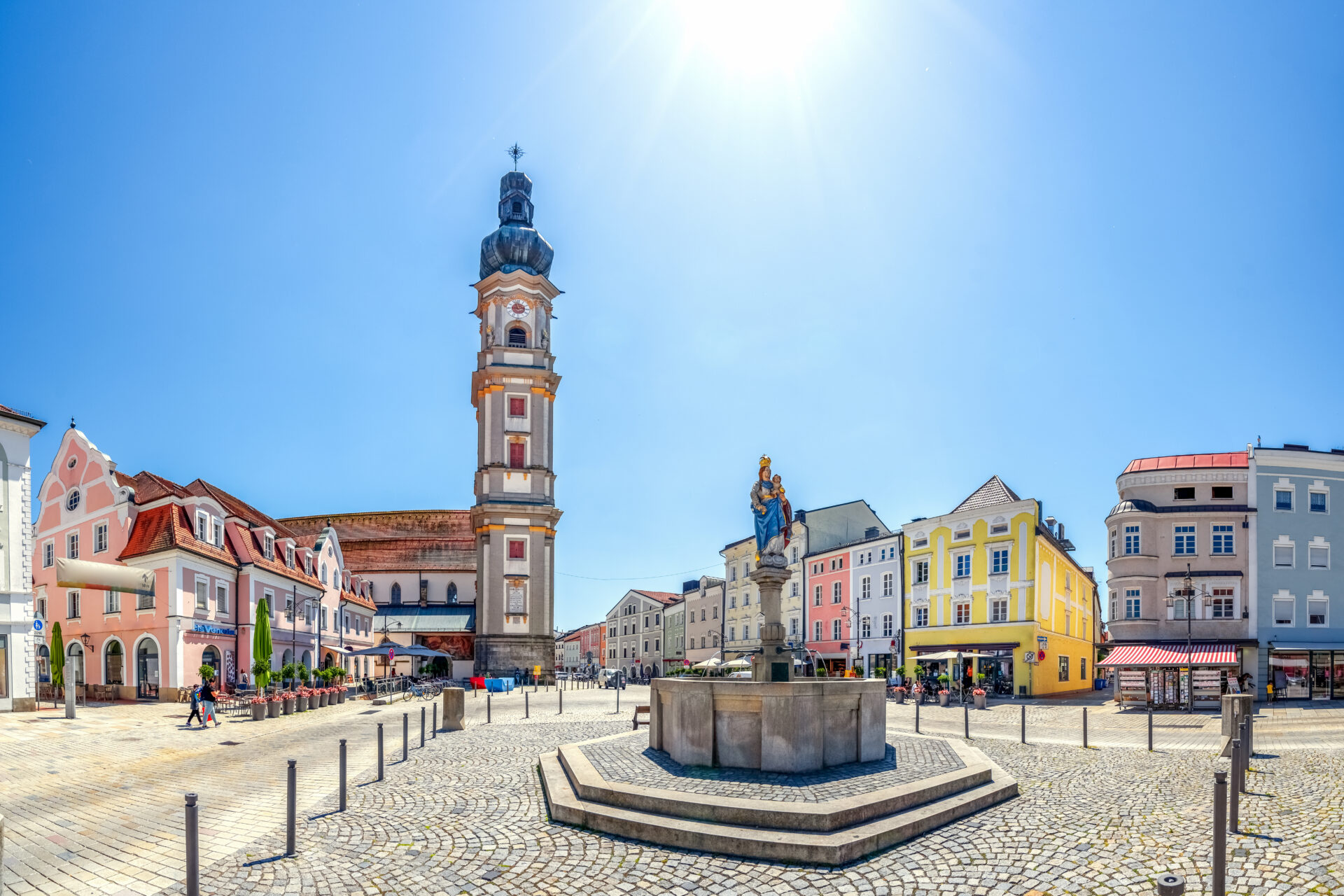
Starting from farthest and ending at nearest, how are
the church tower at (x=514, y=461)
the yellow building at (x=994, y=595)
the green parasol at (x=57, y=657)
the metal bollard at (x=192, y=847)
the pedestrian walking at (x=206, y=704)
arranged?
the church tower at (x=514, y=461) → the yellow building at (x=994, y=595) → the green parasol at (x=57, y=657) → the pedestrian walking at (x=206, y=704) → the metal bollard at (x=192, y=847)

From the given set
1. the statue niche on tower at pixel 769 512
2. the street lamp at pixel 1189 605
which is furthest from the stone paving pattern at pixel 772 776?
the street lamp at pixel 1189 605

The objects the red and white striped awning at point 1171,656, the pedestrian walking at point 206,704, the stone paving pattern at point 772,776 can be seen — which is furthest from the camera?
the red and white striped awning at point 1171,656

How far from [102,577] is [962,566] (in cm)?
3955

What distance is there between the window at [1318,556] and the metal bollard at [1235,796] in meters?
35.9

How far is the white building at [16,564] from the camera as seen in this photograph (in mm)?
27828

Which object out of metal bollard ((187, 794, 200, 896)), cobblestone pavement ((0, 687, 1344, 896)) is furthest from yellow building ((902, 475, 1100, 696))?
metal bollard ((187, 794, 200, 896))

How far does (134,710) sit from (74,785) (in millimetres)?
18728

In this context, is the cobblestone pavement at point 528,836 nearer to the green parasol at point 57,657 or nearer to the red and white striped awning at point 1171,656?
the red and white striped awning at point 1171,656

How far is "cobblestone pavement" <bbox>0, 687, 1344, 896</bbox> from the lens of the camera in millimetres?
7844

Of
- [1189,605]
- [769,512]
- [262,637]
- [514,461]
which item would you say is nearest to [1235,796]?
[769,512]

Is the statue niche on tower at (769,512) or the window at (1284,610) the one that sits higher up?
the statue niche on tower at (769,512)

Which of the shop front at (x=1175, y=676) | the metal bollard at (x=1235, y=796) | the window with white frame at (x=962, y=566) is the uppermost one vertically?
the metal bollard at (x=1235, y=796)

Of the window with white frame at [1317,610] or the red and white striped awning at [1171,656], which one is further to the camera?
the window with white frame at [1317,610]

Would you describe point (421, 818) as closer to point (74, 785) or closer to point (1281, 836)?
point (74, 785)
